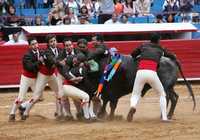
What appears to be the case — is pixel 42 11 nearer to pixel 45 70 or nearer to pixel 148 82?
pixel 45 70

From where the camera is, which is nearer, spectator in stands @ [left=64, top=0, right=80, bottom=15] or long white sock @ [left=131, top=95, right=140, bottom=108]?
long white sock @ [left=131, top=95, right=140, bottom=108]

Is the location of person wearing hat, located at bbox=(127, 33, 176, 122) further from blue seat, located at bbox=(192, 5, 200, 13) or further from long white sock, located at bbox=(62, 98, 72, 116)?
blue seat, located at bbox=(192, 5, 200, 13)

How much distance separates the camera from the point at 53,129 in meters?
10.7

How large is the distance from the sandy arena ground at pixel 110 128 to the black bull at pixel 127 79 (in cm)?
44

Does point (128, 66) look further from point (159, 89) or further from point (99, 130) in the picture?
point (99, 130)

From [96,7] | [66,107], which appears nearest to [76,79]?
[66,107]

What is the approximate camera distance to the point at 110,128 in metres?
10.7

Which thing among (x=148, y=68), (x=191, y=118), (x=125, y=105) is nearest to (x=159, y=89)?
(x=148, y=68)

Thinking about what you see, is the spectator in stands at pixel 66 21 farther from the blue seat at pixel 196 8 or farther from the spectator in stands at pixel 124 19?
the blue seat at pixel 196 8

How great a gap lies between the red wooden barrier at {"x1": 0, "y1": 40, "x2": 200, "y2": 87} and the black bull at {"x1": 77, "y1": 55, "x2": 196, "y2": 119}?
550 centimetres

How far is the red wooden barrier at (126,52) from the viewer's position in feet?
56.5

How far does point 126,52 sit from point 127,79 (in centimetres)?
626

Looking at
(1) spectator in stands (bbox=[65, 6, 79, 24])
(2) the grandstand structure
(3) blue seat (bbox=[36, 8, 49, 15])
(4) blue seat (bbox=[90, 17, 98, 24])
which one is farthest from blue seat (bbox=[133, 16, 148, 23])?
(3) blue seat (bbox=[36, 8, 49, 15])

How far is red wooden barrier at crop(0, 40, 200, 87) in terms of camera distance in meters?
17.2
